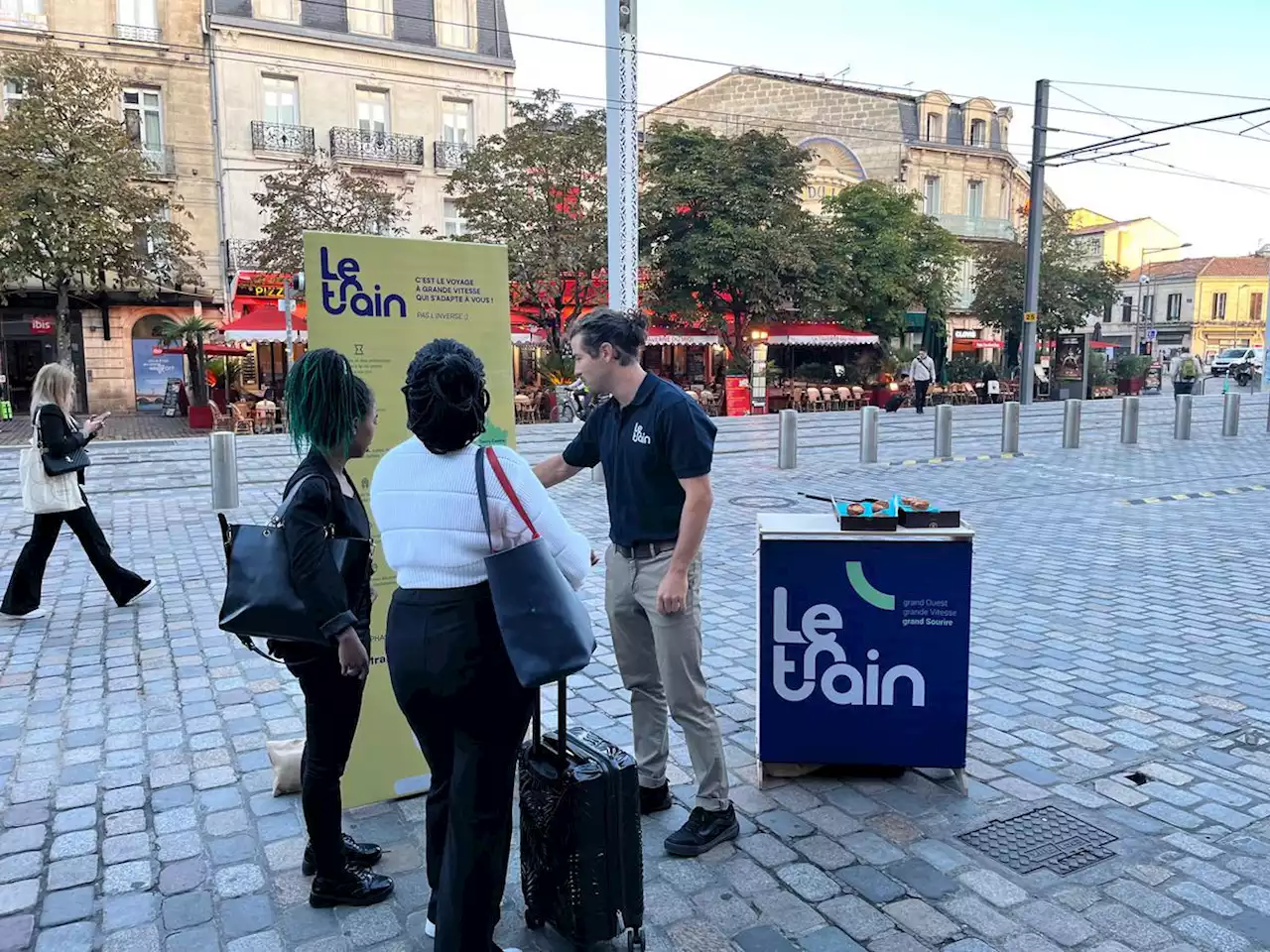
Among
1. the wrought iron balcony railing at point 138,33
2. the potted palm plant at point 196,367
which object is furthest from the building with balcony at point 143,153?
the potted palm plant at point 196,367

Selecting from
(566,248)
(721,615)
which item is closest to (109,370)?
(566,248)

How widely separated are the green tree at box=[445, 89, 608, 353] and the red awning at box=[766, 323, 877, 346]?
26.2 feet

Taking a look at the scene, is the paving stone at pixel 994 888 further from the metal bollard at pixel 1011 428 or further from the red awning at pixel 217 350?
the red awning at pixel 217 350

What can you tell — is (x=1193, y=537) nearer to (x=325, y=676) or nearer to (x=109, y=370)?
(x=325, y=676)

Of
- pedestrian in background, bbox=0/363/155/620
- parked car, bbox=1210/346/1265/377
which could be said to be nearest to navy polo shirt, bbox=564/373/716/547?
pedestrian in background, bbox=0/363/155/620

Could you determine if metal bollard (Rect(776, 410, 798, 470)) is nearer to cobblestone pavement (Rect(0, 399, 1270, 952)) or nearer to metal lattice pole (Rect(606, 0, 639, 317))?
metal lattice pole (Rect(606, 0, 639, 317))

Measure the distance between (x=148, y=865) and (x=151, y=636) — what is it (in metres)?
3.05

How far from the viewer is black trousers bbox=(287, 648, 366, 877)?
9.29ft

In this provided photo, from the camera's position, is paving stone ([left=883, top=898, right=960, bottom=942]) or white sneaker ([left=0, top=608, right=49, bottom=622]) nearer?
paving stone ([left=883, top=898, right=960, bottom=942])

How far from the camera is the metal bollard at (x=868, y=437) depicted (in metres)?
14.6

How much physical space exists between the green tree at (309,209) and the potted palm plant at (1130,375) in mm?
30186

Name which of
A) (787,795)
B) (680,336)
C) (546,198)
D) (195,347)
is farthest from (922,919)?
(680,336)

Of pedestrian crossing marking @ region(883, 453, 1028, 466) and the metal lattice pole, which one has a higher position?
the metal lattice pole

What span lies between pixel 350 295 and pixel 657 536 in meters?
1.39
